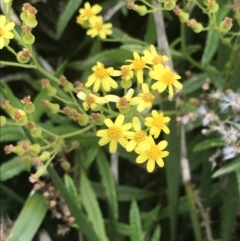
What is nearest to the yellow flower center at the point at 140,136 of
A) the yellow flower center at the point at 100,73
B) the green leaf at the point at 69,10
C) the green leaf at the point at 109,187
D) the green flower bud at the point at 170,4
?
the yellow flower center at the point at 100,73

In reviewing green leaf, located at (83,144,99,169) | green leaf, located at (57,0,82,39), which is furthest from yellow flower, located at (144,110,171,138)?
green leaf, located at (57,0,82,39)

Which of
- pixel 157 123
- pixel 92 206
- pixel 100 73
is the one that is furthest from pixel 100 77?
pixel 92 206

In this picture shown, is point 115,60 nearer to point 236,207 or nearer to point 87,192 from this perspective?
point 87,192

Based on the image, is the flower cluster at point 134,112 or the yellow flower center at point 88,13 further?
the yellow flower center at point 88,13

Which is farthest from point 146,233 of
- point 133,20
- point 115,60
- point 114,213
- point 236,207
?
point 133,20

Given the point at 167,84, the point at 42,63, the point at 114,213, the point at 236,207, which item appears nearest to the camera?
the point at 167,84

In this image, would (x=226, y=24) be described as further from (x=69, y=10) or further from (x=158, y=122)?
(x=69, y=10)

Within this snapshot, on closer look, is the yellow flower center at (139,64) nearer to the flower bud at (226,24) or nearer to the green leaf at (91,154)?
the flower bud at (226,24)
